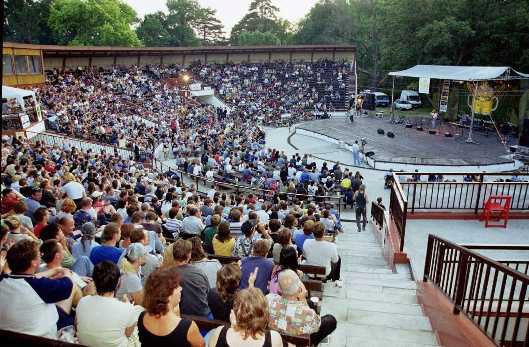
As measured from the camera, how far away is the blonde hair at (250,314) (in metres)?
2.87

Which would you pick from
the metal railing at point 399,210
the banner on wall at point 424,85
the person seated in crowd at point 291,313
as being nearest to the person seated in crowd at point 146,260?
the person seated in crowd at point 291,313

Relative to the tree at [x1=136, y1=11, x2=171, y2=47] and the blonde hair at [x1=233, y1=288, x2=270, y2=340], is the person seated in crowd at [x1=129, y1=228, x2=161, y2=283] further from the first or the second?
the tree at [x1=136, y1=11, x2=171, y2=47]

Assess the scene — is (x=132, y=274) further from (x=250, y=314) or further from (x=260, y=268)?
(x=250, y=314)

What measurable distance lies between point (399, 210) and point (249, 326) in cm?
629

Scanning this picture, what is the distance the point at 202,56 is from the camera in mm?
43469

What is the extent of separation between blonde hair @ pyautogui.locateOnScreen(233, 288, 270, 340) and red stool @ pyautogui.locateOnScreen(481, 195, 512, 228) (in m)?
8.04

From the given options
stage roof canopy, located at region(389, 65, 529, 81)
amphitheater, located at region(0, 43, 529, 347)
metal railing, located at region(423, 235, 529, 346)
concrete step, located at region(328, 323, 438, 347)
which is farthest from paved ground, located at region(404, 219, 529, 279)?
stage roof canopy, located at region(389, 65, 529, 81)

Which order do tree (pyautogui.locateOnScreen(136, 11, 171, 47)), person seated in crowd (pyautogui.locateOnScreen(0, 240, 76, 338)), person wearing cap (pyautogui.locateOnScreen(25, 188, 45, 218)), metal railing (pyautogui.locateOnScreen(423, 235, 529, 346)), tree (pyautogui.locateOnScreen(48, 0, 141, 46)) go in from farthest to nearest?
tree (pyautogui.locateOnScreen(136, 11, 171, 47)) → tree (pyautogui.locateOnScreen(48, 0, 141, 46)) → person wearing cap (pyautogui.locateOnScreen(25, 188, 45, 218)) → metal railing (pyautogui.locateOnScreen(423, 235, 529, 346)) → person seated in crowd (pyautogui.locateOnScreen(0, 240, 76, 338))

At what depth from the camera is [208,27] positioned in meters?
83.3

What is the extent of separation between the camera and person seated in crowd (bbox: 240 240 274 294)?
4.65 metres

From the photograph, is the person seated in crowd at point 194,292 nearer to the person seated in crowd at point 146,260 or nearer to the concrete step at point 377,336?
the person seated in crowd at point 146,260

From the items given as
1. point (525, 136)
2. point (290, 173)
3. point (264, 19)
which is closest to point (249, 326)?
point (290, 173)

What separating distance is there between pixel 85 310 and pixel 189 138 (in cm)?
2261

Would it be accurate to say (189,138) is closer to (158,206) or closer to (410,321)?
(158,206)
